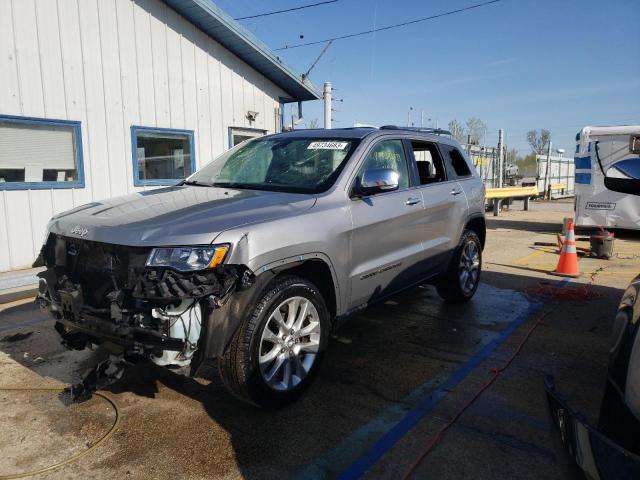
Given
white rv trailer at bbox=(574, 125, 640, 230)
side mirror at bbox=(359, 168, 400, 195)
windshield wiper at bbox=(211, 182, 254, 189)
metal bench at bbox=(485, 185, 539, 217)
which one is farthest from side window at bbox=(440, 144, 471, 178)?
metal bench at bbox=(485, 185, 539, 217)

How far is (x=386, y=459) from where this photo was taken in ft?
8.97

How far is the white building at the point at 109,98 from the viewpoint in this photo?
6.81m

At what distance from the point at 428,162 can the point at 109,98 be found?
5.34 meters

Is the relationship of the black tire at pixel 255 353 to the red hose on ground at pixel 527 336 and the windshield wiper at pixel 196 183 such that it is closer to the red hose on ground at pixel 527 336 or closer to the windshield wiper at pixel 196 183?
the red hose on ground at pixel 527 336

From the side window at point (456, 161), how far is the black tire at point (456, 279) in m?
0.68

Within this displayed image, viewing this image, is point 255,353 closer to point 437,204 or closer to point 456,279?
point 437,204

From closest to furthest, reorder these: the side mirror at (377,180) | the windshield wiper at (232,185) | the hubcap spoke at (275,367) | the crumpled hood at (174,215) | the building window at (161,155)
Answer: the crumpled hood at (174,215)
the hubcap spoke at (275,367)
the side mirror at (377,180)
the windshield wiper at (232,185)
the building window at (161,155)

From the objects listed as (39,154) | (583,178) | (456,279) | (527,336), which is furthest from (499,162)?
(39,154)

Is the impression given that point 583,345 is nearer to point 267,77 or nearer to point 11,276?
point 11,276

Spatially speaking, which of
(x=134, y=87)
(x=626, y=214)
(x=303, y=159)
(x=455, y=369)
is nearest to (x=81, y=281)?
(x=303, y=159)

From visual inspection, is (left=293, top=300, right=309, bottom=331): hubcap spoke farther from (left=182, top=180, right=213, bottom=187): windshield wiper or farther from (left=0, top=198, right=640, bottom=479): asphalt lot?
(left=182, top=180, right=213, bottom=187): windshield wiper

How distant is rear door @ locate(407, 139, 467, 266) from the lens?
15.5ft

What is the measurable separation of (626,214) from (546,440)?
33.2 feet

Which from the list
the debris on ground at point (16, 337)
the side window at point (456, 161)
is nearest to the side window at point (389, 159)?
the side window at point (456, 161)
